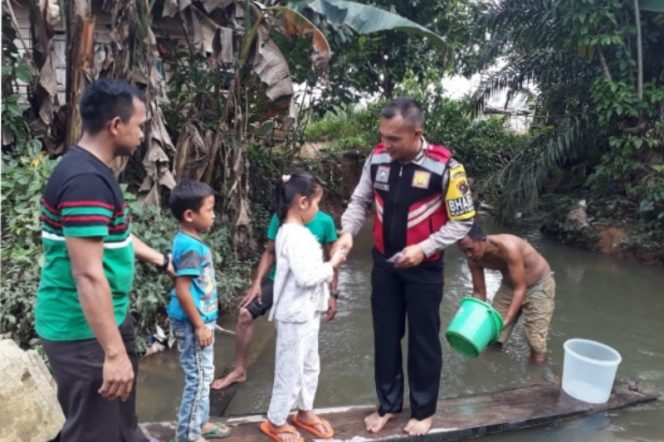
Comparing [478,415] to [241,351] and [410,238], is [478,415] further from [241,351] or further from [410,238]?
[241,351]

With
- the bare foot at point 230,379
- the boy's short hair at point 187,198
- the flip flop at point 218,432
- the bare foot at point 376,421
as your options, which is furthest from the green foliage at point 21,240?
the bare foot at point 376,421

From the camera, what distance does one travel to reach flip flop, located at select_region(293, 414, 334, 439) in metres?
3.25

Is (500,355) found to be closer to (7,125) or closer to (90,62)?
(90,62)

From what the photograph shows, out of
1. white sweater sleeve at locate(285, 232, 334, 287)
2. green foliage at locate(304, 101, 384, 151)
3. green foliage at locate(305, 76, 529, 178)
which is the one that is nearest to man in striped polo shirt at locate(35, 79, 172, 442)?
white sweater sleeve at locate(285, 232, 334, 287)

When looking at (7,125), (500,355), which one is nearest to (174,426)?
(500,355)

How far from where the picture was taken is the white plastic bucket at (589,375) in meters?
3.77

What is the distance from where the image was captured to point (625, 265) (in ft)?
28.9

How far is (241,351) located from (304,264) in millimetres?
1518

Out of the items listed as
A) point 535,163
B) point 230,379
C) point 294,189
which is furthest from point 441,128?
point 294,189

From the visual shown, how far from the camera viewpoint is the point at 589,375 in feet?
12.6

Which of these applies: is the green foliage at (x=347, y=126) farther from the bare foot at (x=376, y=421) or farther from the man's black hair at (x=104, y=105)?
the man's black hair at (x=104, y=105)

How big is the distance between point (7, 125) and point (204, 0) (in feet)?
7.25

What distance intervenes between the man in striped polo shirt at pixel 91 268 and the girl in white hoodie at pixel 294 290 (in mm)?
952

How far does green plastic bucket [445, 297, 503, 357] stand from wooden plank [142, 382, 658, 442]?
16.2 inches
